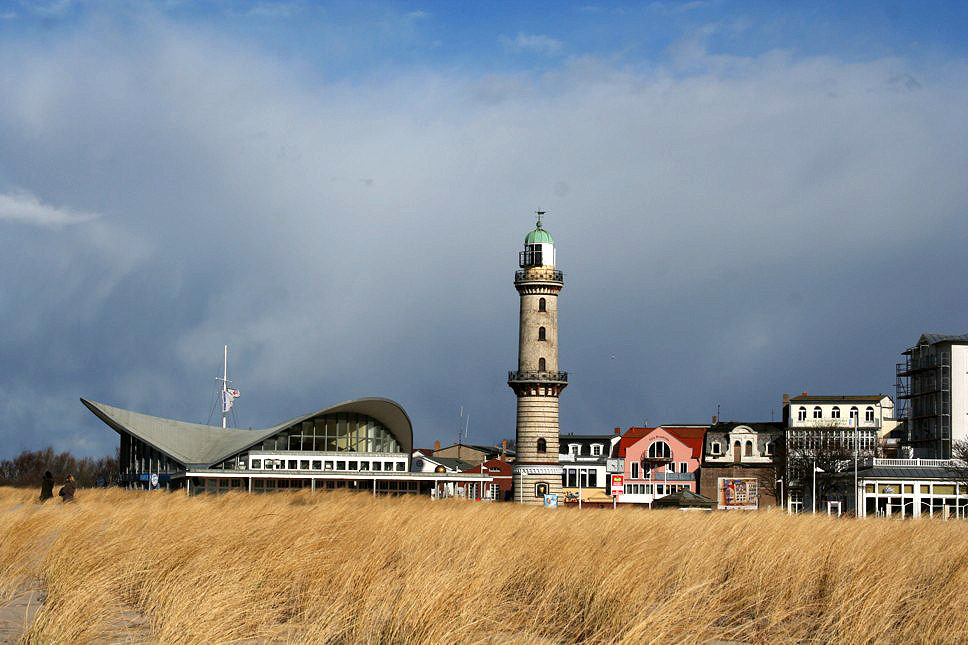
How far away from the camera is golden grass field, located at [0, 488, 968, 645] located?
9891 mm

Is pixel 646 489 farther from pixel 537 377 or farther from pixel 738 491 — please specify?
pixel 537 377

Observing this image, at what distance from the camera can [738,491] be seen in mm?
91188

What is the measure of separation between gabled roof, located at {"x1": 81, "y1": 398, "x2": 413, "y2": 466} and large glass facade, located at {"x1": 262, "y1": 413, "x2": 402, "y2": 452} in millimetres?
577

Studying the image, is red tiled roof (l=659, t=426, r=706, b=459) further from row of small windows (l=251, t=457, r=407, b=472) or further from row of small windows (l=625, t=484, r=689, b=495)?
row of small windows (l=251, t=457, r=407, b=472)

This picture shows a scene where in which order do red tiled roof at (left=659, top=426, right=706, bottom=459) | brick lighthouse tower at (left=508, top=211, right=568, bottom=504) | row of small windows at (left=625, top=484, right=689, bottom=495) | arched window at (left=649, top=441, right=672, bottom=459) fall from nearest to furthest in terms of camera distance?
brick lighthouse tower at (left=508, top=211, right=568, bottom=504), row of small windows at (left=625, top=484, right=689, bottom=495), red tiled roof at (left=659, top=426, right=706, bottom=459), arched window at (left=649, top=441, right=672, bottom=459)

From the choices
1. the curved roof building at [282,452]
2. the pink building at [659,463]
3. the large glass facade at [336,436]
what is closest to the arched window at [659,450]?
the pink building at [659,463]

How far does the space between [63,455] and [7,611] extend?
148927mm

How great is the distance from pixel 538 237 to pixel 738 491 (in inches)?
937

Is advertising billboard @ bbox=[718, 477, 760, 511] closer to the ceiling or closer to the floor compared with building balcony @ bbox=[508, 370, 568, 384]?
closer to the floor

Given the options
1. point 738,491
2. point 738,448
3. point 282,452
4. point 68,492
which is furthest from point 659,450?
point 68,492

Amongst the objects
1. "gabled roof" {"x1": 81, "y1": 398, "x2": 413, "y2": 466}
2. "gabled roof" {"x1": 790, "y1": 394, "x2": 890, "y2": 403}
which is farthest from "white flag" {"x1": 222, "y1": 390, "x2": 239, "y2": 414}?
"gabled roof" {"x1": 790, "y1": 394, "x2": 890, "y2": 403}

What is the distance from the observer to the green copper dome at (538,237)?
90.7 metres

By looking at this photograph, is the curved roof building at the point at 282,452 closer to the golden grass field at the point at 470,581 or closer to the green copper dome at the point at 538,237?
the green copper dome at the point at 538,237

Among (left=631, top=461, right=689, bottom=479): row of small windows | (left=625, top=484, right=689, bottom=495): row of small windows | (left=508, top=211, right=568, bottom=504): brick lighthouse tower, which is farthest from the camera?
(left=631, top=461, right=689, bottom=479): row of small windows
